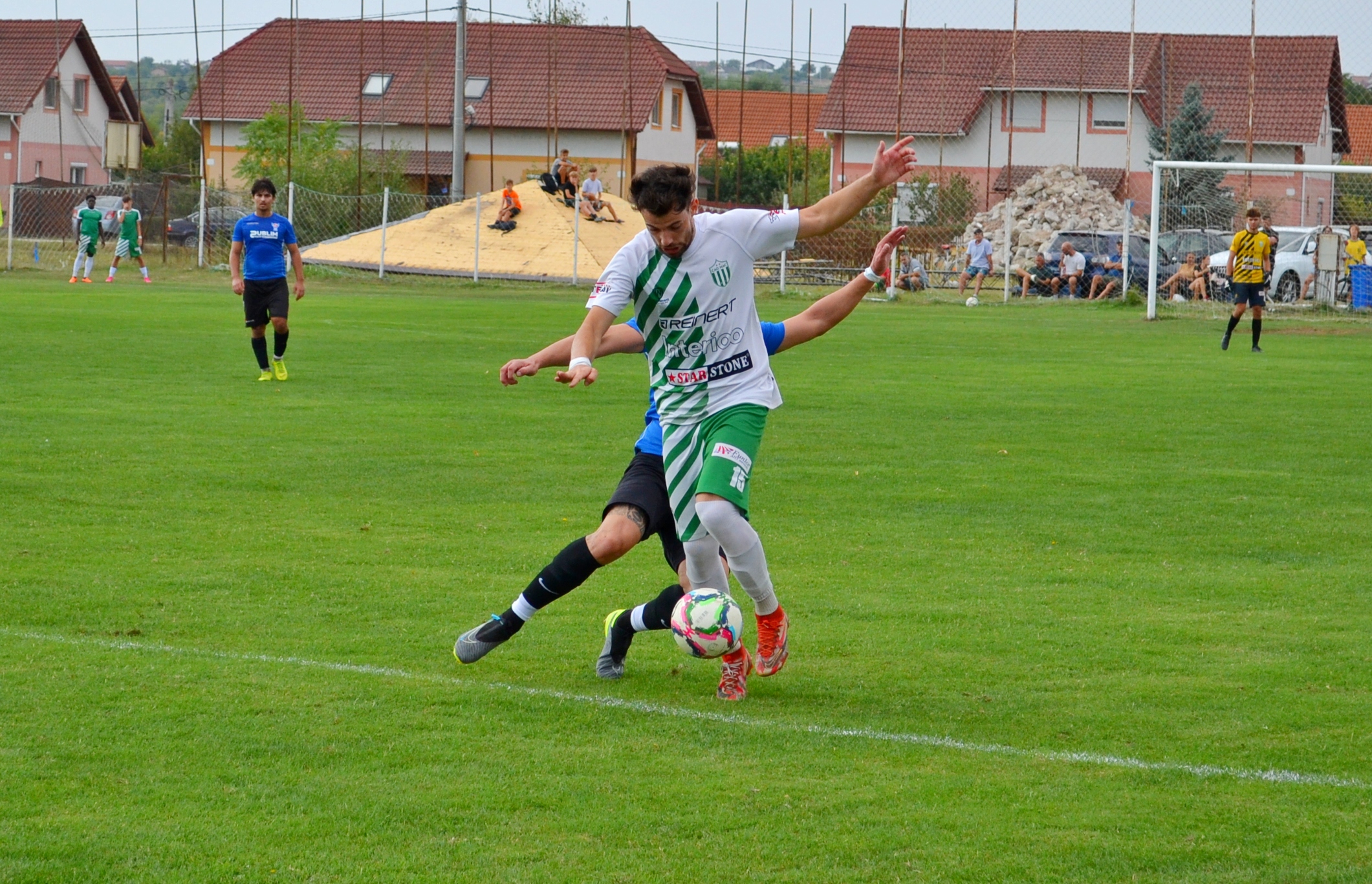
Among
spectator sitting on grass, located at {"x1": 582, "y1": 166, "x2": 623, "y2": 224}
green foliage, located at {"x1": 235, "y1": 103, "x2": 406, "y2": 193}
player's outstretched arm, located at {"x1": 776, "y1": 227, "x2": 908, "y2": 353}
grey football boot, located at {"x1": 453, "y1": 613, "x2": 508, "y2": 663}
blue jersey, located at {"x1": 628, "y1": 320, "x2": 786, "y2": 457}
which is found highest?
green foliage, located at {"x1": 235, "y1": 103, "x2": 406, "y2": 193}

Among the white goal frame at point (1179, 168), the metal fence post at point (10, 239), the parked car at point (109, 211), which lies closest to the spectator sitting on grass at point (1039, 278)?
the white goal frame at point (1179, 168)

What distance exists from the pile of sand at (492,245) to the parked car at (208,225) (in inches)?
138

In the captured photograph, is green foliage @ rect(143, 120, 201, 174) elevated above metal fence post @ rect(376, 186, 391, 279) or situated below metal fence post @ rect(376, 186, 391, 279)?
above

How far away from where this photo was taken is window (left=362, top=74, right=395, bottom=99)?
6216 centimetres

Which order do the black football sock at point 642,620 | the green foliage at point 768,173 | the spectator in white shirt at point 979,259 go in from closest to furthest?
the black football sock at point 642,620 → the spectator in white shirt at point 979,259 → the green foliage at point 768,173

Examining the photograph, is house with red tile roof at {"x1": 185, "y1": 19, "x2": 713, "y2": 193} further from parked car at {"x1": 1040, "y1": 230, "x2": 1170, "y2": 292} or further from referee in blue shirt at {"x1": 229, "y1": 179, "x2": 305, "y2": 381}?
referee in blue shirt at {"x1": 229, "y1": 179, "x2": 305, "y2": 381}

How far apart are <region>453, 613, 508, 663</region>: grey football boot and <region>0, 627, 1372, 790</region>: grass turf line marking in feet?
0.40

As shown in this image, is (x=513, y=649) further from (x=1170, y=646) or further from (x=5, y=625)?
(x=1170, y=646)

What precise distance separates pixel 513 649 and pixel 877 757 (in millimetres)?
1904

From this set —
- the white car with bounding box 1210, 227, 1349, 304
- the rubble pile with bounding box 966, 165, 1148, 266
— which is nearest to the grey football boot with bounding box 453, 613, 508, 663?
the white car with bounding box 1210, 227, 1349, 304

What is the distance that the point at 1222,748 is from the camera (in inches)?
205

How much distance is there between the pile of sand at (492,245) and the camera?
38594 mm

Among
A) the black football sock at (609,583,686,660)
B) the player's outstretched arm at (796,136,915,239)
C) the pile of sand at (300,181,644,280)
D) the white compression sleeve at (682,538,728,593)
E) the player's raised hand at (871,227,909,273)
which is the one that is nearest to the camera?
the player's outstretched arm at (796,136,915,239)

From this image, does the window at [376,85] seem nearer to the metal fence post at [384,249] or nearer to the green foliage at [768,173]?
the green foliage at [768,173]
